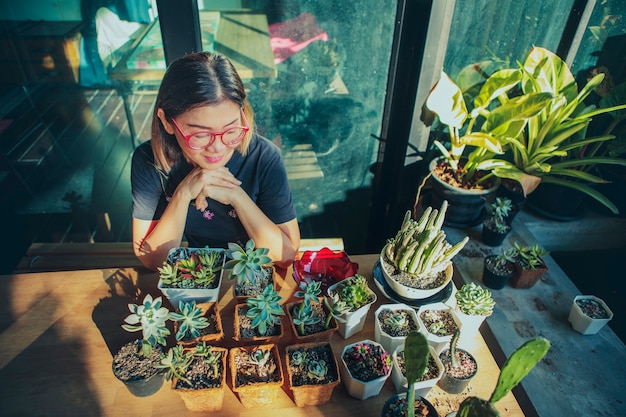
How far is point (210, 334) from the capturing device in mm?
1124

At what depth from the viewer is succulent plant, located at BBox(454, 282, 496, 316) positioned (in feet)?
3.83

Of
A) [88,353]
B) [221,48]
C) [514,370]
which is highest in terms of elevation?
[221,48]

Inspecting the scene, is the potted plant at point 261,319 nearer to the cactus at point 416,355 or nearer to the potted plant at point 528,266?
the cactus at point 416,355

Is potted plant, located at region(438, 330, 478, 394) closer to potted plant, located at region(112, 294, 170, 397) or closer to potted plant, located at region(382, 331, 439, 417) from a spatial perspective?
potted plant, located at region(382, 331, 439, 417)

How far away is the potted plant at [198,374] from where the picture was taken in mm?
997

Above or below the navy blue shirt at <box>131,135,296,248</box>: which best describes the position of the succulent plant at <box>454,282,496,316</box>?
below

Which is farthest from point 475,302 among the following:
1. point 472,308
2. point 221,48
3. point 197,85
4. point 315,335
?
point 221,48

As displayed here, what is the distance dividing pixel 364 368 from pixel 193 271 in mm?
560

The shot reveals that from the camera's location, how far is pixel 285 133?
2312 millimetres

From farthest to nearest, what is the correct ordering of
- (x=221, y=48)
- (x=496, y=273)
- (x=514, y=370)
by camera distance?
1. (x=221, y=48)
2. (x=496, y=273)
3. (x=514, y=370)

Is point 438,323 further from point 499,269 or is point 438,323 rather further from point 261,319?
point 499,269

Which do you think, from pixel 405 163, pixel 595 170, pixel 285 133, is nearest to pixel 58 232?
pixel 285 133

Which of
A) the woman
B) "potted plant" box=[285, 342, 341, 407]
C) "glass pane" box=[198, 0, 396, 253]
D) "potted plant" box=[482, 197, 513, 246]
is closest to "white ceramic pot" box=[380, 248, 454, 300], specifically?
"potted plant" box=[285, 342, 341, 407]

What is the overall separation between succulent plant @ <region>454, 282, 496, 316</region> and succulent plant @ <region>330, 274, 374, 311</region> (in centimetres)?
26
